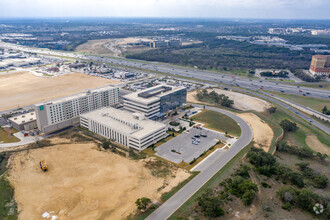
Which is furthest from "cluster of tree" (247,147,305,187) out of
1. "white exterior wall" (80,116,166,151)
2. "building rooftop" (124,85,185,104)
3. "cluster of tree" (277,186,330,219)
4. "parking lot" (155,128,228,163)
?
"building rooftop" (124,85,185,104)

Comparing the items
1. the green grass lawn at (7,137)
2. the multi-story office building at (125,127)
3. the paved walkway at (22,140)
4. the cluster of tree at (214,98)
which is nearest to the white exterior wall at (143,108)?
the multi-story office building at (125,127)

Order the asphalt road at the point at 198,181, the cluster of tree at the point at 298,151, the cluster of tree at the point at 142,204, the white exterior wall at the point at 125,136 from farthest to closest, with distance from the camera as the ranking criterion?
the white exterior wall at the point at 125,136 < the cluster of tree at the point at 298,151 < the asphalt road at the point at 198,181 < the cluster of tree at the point at 142,204

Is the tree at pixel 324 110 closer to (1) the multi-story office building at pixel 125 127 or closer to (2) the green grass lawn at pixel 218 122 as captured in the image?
(2) the green grass lawn at pixel 218 122

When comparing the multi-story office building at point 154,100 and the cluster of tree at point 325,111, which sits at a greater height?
the multi-story office building at point 154,100

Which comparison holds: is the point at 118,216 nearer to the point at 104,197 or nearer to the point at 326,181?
the point at 104,197

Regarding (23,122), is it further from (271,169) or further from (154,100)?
(271,169)

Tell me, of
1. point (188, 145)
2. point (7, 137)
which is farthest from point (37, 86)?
point (188, 145)

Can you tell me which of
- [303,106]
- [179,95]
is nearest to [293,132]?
[303,106]

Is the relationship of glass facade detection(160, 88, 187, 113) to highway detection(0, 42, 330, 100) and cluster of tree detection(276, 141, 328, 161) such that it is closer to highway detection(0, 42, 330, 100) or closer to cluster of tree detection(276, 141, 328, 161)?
cluster of tree detection(276, 141, 328, 161)
